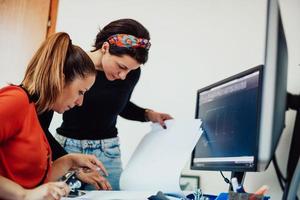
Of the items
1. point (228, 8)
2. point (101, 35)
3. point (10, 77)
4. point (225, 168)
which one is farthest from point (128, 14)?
point (225, 168)

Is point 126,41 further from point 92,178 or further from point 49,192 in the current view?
point 49,192

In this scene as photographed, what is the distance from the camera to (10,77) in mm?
1657

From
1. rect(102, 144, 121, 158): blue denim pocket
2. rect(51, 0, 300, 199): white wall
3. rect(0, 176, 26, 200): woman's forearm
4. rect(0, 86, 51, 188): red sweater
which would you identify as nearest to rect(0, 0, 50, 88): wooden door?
rect(51, 0, 300, 199): white wall

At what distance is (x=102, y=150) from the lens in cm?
126

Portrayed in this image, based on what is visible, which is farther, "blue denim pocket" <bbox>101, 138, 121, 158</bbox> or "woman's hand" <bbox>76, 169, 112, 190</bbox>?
"blue denim pocket" <bbox>101, 138, 121, 158</bbox>

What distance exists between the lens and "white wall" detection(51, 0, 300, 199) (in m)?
1.17

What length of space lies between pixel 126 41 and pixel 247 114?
0.52 meters

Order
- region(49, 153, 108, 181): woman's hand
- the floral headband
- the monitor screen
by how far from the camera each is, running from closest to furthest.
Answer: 1. the monitor screen
2. region(49, 153, 108, 181): woman's hand
3. the floral headband

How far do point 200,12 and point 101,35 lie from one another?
0.42 m

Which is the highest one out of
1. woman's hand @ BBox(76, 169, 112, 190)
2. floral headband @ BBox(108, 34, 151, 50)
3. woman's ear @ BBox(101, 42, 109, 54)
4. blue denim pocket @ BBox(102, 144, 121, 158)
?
floral headband @ BBox(108, 34, 151, 50)

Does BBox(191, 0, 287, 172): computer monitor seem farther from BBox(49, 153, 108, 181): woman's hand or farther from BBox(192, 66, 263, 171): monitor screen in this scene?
BBox(49, 153, 108, 181): woman's hand

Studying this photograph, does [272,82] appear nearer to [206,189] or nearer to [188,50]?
[206,189]

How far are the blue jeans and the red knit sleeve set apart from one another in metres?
0.52

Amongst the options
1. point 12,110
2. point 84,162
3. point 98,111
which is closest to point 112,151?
point 98,111
